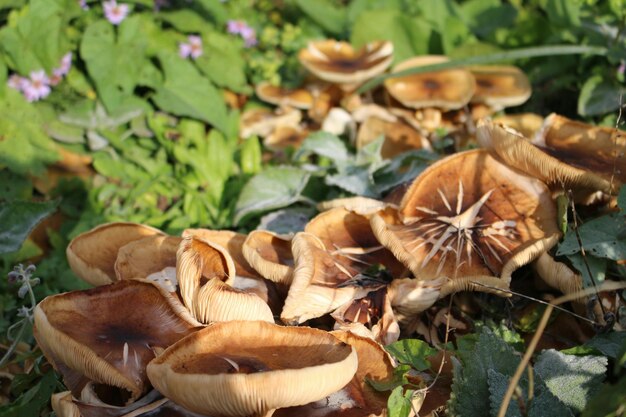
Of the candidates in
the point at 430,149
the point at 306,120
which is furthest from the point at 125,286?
the point at 306,120

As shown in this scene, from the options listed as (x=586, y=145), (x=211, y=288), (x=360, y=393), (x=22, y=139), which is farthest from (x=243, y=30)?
(x=360, y=393)

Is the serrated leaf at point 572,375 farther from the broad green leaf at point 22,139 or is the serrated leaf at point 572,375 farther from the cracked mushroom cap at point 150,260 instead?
the broad green leaf at point 22,139

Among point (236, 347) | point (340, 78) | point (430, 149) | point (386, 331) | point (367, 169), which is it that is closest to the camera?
point (236, 347)

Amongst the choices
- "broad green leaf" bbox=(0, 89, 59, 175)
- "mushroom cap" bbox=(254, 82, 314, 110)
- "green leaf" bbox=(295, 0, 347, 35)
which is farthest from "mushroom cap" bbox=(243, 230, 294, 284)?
"green leaf" bbox=(295, 0, 347, 35)

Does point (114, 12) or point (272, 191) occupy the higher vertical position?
point (114, 12)

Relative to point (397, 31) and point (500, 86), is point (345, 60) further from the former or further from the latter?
point (500, 86)

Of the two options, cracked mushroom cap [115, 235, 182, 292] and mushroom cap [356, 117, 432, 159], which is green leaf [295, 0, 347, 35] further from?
cracked mushroom cap [115, 235, 182, 292]

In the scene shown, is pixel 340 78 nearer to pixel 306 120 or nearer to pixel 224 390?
pixel 306 120
